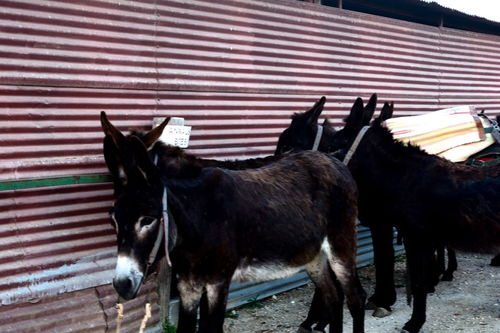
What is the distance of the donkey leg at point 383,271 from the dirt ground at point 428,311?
5.3 inches

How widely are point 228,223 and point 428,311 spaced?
3.05m

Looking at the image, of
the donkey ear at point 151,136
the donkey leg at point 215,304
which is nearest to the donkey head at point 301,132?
the donkey leg at point 215,304

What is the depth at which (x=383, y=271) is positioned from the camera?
543cm

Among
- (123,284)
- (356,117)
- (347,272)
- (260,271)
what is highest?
(356,117)

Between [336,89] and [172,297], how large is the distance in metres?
3.17

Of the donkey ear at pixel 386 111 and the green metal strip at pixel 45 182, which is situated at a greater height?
the donkey ear at pixel 386 111

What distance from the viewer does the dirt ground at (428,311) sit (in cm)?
490

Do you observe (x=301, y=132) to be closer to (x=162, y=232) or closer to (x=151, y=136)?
(x=151, y=136)

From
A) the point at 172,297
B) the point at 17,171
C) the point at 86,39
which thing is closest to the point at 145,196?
the point at 17,171

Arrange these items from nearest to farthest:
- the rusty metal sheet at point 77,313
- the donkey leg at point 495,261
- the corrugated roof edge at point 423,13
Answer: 1. the rusty metal sheet at point 77,313
2. the donkey leg at point 495,261
3. the corrugated roof edge at point 423,13

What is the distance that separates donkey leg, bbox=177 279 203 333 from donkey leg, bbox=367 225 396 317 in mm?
2601

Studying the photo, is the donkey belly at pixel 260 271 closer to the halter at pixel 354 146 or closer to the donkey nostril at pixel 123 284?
the donkey nostril at pixel 123 284

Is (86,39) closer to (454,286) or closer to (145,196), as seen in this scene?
(145,196)

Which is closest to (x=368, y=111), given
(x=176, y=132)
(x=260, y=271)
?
(x=176, y=132)
